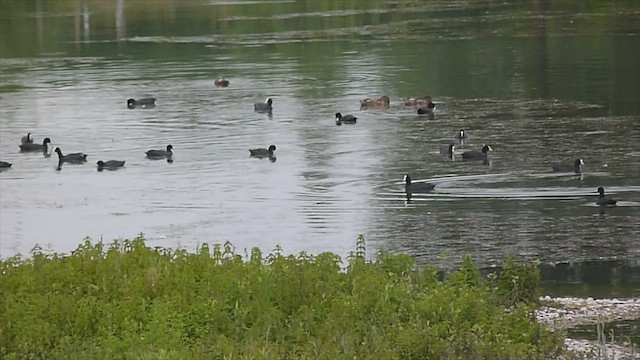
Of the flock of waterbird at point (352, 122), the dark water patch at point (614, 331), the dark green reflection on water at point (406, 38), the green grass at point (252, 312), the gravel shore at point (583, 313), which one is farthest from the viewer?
the dark green reflection on water at point (406, 38)

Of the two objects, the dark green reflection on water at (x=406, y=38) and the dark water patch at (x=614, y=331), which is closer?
the dark water patch at (x=614, y=331)

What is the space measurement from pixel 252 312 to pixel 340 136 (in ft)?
63.2

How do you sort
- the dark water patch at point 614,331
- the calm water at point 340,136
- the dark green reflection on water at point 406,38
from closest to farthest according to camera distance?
the dark water patch at point 614,331 → the calm water at point 340,136 → the dark green reflection on water at point 406,38

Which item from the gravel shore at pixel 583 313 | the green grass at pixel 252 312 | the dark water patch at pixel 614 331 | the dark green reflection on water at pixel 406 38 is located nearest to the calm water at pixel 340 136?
the dark green reflection on water at pixel 406 38

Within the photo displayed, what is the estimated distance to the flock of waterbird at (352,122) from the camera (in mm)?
26141

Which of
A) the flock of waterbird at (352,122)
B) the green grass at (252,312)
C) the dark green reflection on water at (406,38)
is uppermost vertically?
the dark green reflection on water at (406,38)

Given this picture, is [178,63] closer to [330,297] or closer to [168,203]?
[168,203]

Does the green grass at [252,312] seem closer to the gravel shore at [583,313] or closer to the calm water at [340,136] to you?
the gravel shore at [583,313]

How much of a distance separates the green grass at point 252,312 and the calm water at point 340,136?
296 centimetres

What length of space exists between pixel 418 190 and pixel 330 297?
11266 millimetres

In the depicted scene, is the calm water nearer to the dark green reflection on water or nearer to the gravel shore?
the dark green reflection on water

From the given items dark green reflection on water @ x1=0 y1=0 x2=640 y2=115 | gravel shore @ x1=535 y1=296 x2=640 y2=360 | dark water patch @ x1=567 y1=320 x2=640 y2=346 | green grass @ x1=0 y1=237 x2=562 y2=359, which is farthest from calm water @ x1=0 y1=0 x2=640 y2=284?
green grass @ x1=0 y1=237 x2=562 y2=359

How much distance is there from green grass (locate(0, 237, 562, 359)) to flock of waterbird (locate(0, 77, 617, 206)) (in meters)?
9.93

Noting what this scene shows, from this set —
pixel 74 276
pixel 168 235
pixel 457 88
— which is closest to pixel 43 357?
pixel 74 276
